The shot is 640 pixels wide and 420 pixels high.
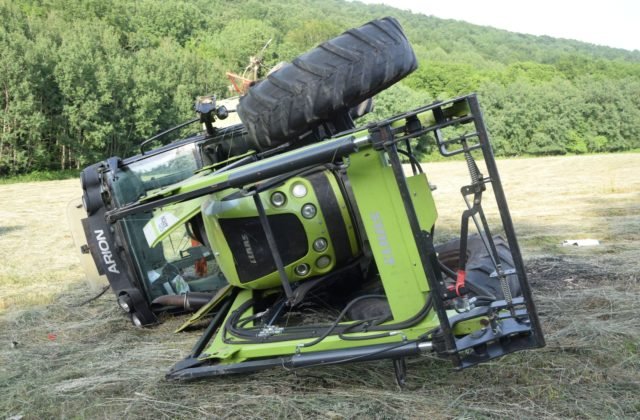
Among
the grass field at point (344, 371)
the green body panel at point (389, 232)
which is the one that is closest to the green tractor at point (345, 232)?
the green body panel at point (389, 232)

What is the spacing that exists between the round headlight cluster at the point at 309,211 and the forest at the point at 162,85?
28913mm

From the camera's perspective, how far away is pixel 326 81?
11.2 feet

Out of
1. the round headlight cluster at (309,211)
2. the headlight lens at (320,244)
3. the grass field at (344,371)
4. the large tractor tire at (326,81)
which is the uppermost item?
the large tractor tire at (326,81)

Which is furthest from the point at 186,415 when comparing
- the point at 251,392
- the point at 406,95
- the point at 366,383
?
the point at 406,95

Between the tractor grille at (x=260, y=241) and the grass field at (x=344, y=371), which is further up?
the tractor grille at (x=260, y=241)

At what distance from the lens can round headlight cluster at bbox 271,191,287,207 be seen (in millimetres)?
3859

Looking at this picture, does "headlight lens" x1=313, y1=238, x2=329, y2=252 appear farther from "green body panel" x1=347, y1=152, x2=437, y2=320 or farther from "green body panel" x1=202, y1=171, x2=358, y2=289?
"green body panel" x1=347, y1=152, x2=437, y2=320

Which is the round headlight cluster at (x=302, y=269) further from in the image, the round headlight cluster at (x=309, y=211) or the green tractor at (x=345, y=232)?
the round headlight cluster at (x=309, y=211)

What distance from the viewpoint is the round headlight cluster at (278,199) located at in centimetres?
386

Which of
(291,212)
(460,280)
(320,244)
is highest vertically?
(291,212)

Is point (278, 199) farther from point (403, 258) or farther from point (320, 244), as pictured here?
point (403, 258)

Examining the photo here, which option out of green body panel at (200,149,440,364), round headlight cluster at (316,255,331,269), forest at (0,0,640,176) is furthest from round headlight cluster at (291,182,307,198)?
forest at (0,0,640,176)

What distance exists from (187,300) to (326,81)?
7.83 feet

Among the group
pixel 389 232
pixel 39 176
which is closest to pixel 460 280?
pixel 389 232
